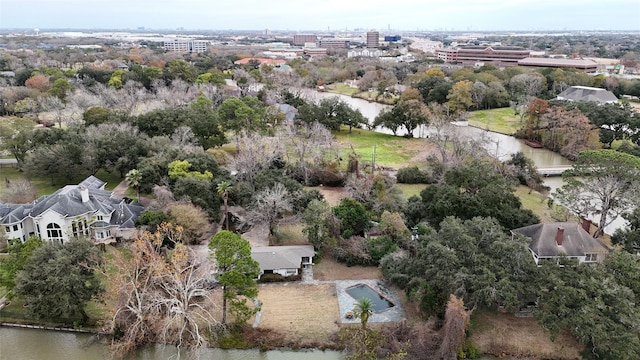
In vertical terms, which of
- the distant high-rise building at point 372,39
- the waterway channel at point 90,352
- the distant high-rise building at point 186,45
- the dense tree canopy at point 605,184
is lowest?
the waterway channel at point 90,352

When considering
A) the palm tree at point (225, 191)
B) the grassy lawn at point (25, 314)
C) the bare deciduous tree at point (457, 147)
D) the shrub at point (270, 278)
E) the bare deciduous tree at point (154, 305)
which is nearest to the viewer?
the bare deciduous tree at point (154, 305)

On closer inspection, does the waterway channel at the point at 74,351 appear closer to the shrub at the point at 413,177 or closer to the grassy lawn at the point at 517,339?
the grassy lawn at the point at 517,339

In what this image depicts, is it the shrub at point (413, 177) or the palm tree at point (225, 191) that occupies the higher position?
the palm tree at point (225, 191)

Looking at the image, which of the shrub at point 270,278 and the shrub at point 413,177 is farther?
the shrub at point 413,177

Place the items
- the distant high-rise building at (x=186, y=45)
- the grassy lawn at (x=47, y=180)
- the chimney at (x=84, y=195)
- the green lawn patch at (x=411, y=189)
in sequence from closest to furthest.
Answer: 1. the chimney at (x=84, y=195)
2. the grassy lawn at (x=47, y=180)
3. the green lawn patch at (x=411, y=189)
4. the distant high-rise building at (x=186, y=45)

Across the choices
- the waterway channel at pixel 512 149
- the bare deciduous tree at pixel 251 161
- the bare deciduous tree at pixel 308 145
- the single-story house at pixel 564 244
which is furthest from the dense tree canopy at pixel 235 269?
the waterway channel at pixel 512 149

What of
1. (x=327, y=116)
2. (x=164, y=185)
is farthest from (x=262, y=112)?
(x=164, y=185)

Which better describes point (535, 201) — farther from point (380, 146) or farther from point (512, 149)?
point (380, 146)
